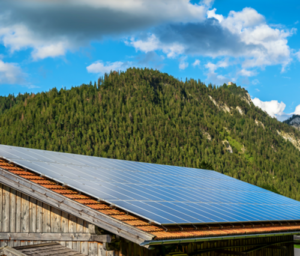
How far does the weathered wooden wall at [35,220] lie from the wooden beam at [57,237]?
104 millimetres

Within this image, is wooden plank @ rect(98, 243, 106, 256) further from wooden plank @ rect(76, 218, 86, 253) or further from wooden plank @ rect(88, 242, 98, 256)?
wooden plank @ rect(76, 218, 86, 253)

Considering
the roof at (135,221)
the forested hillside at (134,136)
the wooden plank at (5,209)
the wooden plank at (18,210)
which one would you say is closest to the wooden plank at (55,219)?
the roof at (135,221)

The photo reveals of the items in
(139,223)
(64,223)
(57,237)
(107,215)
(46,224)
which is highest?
(107,215)

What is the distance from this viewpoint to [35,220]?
1018 centimetres

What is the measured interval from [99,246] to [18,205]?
3016 mm

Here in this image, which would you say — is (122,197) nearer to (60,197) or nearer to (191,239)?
(60,197)

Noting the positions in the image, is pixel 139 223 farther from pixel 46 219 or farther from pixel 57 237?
pixel 46 219

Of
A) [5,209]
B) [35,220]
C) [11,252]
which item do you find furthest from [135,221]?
[5,209]

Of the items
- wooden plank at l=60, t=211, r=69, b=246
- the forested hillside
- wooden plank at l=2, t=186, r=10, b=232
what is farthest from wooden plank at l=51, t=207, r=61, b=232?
the forested hillside

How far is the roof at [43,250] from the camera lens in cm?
857

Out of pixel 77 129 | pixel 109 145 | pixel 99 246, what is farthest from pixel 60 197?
pixel 77 129

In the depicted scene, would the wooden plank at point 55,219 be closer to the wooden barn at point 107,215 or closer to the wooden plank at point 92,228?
the wooden barn at point 107,215

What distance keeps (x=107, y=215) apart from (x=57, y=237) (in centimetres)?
196

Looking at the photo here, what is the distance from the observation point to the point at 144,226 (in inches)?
333
